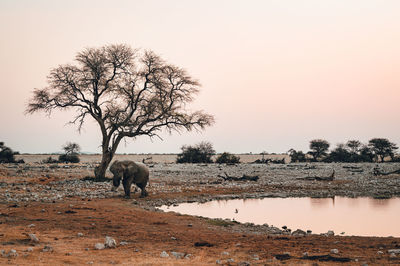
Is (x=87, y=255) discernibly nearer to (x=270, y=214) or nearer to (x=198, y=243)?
(x=198, y=243)

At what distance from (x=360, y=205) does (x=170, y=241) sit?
13.0 m

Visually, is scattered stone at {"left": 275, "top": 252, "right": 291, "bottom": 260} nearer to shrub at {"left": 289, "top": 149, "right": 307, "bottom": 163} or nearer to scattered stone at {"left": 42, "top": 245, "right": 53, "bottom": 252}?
scattered stone at {"left": 42, "top": 245, "right": 53, "bottom": 252}

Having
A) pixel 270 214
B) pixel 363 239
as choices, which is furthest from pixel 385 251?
pixel 270 214

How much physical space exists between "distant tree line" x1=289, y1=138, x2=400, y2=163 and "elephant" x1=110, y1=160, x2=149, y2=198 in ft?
190

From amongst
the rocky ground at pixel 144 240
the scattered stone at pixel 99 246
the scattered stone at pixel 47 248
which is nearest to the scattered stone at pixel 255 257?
Result: the rocky ground at pixel 144 240

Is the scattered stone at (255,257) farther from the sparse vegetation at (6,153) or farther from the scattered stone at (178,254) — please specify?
the sparse vegetation at (6,153)

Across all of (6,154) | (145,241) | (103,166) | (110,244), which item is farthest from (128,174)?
(6,154)

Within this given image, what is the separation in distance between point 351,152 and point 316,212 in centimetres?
6526

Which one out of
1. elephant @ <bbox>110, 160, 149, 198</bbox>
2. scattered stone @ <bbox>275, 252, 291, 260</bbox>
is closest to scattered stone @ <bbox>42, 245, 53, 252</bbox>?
scattered stone @ <bbox>275, 252, 291, 260</bbox>

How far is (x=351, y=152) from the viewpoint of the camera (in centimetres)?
7875

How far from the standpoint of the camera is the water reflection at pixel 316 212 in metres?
15.2

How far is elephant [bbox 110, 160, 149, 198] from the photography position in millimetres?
21625

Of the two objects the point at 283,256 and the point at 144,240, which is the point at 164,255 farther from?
the point at 283,256

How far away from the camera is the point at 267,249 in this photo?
9.85 metres
